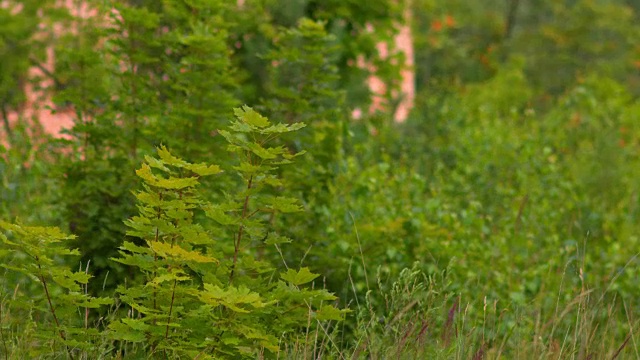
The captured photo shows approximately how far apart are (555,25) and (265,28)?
1936cm

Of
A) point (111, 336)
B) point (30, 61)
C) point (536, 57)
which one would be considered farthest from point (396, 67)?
point (536, 57)

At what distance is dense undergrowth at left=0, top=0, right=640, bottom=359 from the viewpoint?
13.2 feet

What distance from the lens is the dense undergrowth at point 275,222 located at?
158 inches

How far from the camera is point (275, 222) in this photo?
5562 mm

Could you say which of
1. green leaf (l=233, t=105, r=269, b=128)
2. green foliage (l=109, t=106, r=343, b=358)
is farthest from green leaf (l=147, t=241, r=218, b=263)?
green leaf (l=233, t=105, r=269, b=128)

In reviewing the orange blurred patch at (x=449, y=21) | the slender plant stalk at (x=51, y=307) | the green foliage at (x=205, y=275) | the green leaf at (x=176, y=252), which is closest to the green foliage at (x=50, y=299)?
the slender plant stalk at (x=51, y=307)

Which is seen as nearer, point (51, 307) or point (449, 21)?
point (51, 307)

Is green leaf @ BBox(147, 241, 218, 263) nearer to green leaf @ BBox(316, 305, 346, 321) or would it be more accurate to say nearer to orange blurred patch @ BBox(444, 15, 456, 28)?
green leaf @ BBox(316, 305, 346, 321)

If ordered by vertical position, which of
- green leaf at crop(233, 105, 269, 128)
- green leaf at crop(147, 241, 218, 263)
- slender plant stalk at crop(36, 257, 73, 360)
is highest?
green leaf at crop(233, 105, 269, 128)

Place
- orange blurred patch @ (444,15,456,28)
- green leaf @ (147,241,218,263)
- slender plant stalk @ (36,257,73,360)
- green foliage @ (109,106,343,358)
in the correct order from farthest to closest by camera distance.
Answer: orange blurred patch @ (444,15,456,28) < slender plant stalk @ (36,257,73,360) < green foliage @ (109,106,343,358) < green leaf @ (147,241,218,263)

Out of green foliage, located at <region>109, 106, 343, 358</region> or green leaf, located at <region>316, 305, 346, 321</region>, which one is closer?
green foliage, located at <region>109, 106, 343, 358</region>

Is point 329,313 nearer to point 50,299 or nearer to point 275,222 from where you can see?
point 50,299

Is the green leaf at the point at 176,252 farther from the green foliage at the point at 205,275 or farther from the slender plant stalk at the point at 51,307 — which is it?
the slender plant stalk at the point at 51,307

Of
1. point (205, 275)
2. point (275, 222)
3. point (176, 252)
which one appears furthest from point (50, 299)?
point (275, 222)
